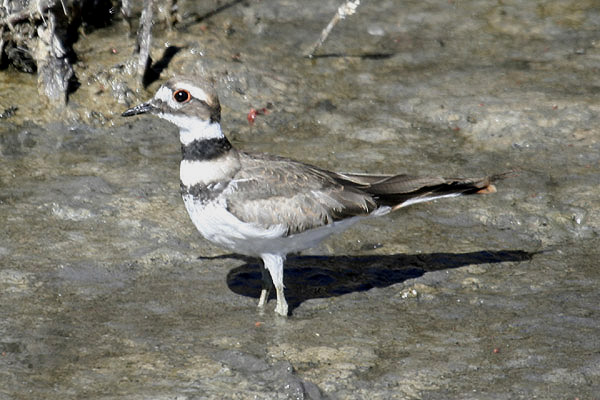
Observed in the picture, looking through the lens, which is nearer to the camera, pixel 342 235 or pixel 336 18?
pixel 342 235

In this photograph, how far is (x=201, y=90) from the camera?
825cm

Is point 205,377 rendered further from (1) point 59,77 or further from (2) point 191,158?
(1) point 59,77

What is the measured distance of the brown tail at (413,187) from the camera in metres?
8.74

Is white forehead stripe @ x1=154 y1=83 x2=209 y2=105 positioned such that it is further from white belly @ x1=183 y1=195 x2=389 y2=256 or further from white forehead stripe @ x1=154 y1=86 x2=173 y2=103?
white belly @ x1=183 y1=195 x2=389 y2=256

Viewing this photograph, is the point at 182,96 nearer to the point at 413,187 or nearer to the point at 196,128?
the point at 196,128

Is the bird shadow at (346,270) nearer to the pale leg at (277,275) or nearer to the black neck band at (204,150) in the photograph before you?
the pale leg at (277,275)

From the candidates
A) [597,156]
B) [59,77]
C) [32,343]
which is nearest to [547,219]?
[597,156]

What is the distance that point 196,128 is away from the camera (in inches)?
328

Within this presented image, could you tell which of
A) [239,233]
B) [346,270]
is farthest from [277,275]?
[346,270]

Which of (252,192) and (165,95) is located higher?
(165,95)

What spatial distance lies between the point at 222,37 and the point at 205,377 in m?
6.96

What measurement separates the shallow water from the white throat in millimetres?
1444

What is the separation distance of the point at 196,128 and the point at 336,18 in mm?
4973

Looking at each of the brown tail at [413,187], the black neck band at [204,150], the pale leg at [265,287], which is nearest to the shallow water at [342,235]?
the pale leg at [265,287]
